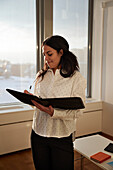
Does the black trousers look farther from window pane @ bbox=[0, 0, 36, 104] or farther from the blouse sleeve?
window pane @ bbox=[0, 0, 36, 104]

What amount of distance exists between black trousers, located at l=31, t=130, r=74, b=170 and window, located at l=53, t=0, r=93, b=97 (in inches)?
89.3

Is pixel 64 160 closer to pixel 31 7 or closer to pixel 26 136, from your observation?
pixel 26 136

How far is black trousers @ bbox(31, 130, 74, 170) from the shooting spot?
1271 millimetres

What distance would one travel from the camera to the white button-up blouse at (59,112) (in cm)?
128

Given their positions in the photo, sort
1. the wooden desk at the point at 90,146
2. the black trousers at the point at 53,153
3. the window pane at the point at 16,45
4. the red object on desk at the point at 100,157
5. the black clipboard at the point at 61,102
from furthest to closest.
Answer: the window pane at the point at 16,45, the wooden desk at the point at 90,146, the red object on desk at the point at 100,157, the black trousers at the point at 53,153, the black clipboard at the point at 61,102

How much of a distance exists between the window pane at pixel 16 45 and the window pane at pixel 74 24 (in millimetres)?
442

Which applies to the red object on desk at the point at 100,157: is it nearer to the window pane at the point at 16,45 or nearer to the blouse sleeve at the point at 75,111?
the blouse sleeve at the point at 75,111

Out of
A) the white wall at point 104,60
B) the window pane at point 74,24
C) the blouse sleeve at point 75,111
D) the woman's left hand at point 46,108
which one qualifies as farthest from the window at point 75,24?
the woman's left hand at point 46,108

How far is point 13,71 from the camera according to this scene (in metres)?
2.90

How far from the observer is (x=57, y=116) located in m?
1.25

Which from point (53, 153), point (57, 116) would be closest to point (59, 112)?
point (57, 116)

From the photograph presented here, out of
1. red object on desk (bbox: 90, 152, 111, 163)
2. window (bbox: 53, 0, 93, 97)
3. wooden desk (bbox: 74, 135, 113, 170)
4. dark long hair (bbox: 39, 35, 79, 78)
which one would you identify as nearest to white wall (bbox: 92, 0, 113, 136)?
window (bbox: 53, 0, 93, 97)

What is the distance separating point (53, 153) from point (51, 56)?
0.65 m

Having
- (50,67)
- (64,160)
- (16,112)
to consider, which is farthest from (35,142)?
(16,112)
